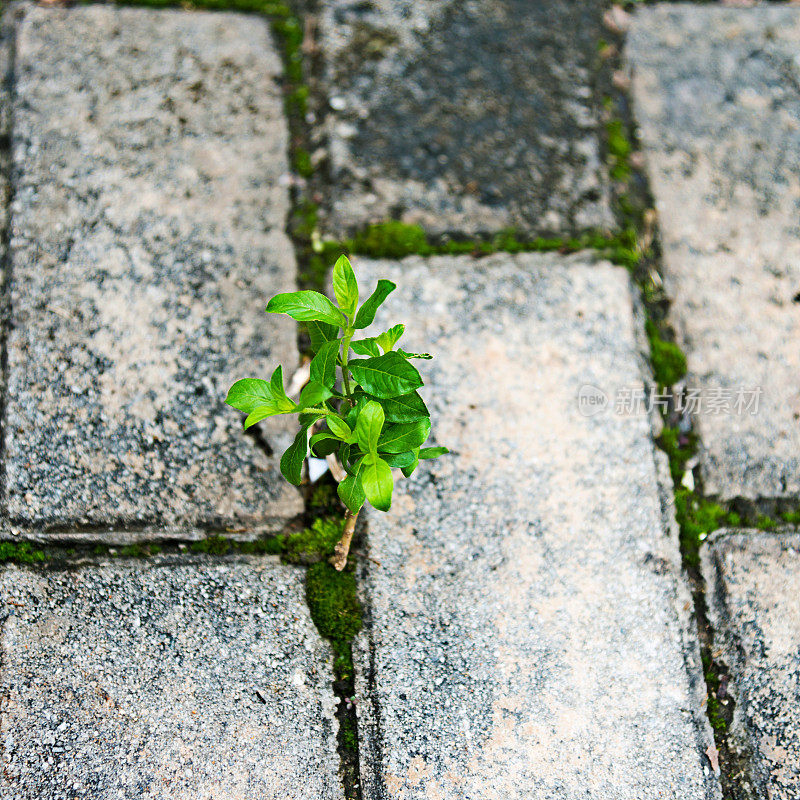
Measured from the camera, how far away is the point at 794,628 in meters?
1.58

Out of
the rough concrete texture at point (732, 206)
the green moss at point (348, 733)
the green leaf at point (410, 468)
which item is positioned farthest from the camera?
the rough concrete texture at point (732, 206)

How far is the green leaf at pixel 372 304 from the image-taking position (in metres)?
1.18

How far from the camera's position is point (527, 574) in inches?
61.0

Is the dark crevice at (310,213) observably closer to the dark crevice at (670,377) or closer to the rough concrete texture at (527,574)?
the rough concrete texture at (527,574)

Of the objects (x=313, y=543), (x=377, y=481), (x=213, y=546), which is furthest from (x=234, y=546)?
(x=377, y=481)

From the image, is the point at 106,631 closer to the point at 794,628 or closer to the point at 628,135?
the point at 794,628

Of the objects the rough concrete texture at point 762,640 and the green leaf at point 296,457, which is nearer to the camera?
the green leaf at point 296,457

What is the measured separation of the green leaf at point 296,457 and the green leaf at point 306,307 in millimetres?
192

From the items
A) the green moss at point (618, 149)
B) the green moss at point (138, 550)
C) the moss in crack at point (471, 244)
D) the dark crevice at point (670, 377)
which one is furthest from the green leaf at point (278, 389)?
the green moss at point (618, 149)

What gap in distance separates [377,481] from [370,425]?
0.09 meters

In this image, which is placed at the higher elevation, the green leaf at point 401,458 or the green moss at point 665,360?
the green moss at point 665,360

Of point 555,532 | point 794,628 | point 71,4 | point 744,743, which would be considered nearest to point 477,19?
point 71,4

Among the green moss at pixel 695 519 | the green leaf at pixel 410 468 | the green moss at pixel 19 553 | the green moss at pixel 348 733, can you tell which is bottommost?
the green moss at pixel 348 733

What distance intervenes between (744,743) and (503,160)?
147cm
